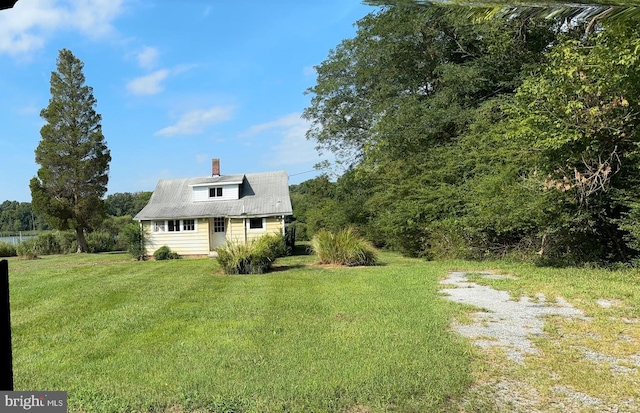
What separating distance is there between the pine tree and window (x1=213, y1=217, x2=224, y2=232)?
9667mm

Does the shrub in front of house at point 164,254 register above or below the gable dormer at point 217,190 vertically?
below

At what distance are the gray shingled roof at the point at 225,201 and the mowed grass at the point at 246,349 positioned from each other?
11855mm

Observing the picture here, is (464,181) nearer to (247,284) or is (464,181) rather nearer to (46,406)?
(247,284)

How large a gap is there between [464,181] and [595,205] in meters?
4.79

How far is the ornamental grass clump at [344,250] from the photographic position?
513 inches

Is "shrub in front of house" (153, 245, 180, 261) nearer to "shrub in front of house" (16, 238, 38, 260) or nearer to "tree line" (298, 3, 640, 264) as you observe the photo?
"tree line" (298, 3, 640, 264)

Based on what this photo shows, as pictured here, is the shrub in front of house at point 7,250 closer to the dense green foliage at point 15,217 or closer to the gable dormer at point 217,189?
the gable dormer at point 217,189

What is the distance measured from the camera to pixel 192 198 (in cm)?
2206

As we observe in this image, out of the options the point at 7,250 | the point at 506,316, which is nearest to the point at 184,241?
the point at 7,250

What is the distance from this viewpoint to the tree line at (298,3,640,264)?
892 cm

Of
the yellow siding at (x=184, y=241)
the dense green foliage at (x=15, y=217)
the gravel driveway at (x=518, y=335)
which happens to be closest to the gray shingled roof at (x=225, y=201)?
the yellow siding at (x=184, y=241)

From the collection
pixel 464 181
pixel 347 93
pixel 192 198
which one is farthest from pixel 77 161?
pixel 464 181

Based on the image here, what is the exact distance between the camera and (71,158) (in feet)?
81.7

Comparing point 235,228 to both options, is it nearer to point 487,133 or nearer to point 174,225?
point 174,225
